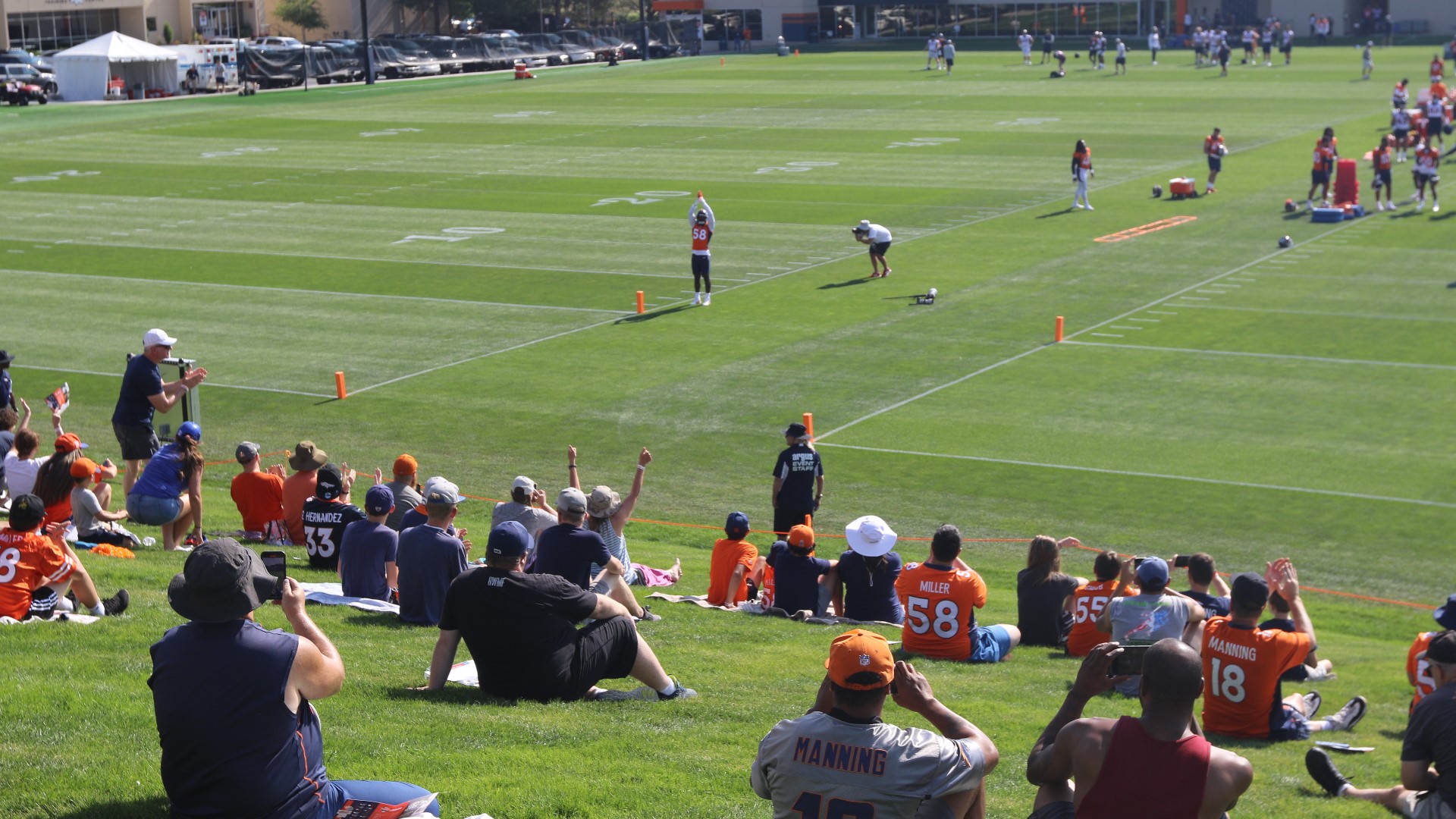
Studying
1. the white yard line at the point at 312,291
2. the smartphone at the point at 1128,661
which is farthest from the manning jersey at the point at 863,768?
the white yard line at the point at 312,291

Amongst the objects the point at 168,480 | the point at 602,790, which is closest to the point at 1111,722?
the point at 602,790

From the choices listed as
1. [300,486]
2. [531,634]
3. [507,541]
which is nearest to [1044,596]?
[531,634]

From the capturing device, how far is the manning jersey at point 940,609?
11.4 m

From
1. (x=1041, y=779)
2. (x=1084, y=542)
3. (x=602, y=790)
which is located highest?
(x=1041, y=779)

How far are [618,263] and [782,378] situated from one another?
33.5 feet

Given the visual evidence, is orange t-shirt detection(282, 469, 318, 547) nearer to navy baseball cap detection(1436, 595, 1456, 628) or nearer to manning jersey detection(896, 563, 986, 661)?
manning jersey detection(896, 563, 986, 661)

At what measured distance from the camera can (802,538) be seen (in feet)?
42.8

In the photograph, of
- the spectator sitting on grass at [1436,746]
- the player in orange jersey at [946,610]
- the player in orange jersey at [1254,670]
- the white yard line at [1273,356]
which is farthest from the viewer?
the white yard line at [1273,356]

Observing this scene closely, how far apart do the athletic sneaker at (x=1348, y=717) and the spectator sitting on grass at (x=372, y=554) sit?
6.66m

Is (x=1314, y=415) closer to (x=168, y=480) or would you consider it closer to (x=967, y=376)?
(x=967, y=376)

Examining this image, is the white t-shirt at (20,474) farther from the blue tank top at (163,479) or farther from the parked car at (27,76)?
the parked car at (27,76)

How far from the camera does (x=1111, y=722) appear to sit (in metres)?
5.88

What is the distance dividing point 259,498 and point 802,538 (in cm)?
545

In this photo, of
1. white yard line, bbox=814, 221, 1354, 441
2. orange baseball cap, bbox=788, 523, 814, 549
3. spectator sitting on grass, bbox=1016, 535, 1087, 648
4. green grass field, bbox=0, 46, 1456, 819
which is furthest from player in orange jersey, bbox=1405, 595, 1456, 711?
white yard line, bbox=814, 221, 1354, 441
